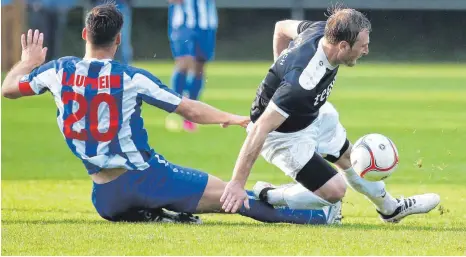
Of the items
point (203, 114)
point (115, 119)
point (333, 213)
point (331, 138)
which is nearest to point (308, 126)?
point (331, 138)

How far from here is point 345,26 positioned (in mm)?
6602

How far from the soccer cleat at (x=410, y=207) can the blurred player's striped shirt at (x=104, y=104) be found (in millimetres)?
1675

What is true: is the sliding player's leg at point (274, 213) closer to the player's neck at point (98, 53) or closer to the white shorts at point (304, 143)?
the white shorts at point (304, 143)

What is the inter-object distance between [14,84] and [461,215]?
3.10 metres

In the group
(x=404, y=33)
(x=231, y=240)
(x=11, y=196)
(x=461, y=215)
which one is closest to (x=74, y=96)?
(x=231, y=240)

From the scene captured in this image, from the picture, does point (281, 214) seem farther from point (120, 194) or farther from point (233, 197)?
point (120, 194)

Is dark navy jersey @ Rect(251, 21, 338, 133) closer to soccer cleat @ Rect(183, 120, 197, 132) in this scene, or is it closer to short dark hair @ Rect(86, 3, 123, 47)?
short dark hair @ Rect(86, 3, 123, 47)

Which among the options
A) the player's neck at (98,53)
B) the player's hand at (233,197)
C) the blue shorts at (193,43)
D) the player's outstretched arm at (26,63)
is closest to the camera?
the player's hand at (233,197)

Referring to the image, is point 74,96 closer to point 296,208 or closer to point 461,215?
point 296,208

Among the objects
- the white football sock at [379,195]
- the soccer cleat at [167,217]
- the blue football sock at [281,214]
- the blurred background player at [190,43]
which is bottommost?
the blurred background player at [190,43]

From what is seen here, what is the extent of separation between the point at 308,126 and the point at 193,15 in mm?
9174

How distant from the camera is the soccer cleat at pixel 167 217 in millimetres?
7012

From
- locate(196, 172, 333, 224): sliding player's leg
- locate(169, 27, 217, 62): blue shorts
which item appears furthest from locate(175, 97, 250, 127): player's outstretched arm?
locate(169, 27, 217, 62): blue shorts

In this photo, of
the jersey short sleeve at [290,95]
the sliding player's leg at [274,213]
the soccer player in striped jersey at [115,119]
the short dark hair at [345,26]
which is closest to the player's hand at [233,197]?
the soccer player in striped jersey at [115,119]
